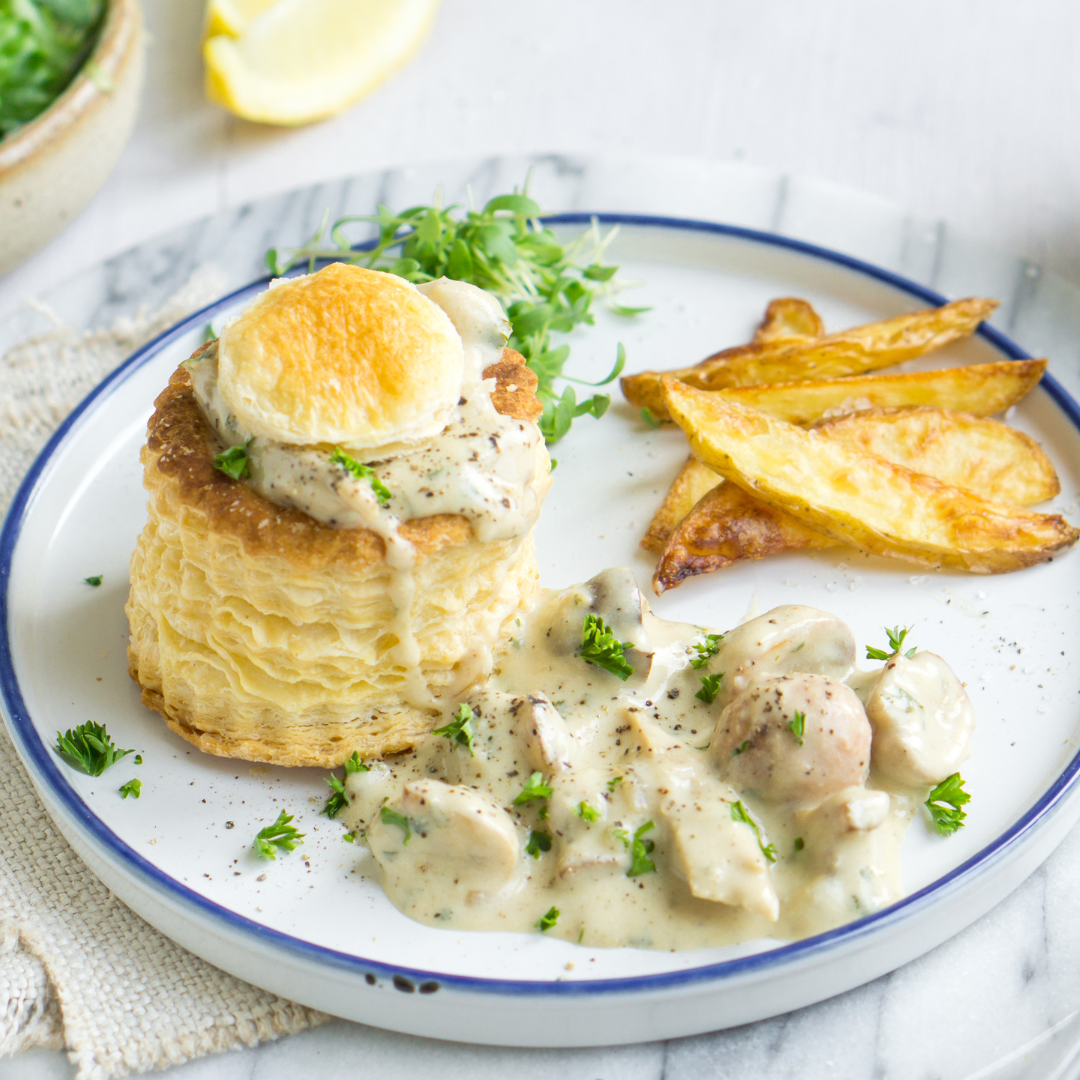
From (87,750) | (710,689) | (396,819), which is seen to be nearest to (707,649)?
(710,689)

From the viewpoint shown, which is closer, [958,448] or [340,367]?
[340,367]

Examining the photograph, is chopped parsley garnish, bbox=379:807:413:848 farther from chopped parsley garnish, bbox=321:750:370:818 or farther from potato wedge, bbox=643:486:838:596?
potato wedge, bbox=643:486:838:596

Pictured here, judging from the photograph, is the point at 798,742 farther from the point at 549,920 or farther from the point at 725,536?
the point at 725,536

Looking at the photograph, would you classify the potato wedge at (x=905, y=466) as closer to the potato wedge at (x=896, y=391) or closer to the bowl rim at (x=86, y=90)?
the potato wedge at (x=896, y=391)

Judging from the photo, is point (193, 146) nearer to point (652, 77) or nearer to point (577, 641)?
point (652, 77)

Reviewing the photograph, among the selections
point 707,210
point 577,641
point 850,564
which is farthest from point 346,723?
point 707,210
